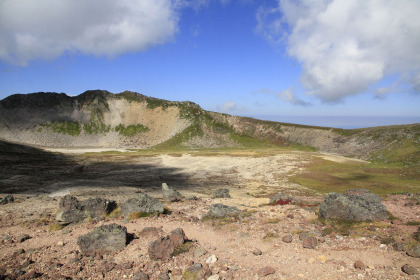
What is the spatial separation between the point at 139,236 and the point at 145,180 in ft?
153

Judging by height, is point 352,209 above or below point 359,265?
above

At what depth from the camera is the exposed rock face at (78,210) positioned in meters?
20.2

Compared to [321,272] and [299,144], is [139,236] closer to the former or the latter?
[321,272]

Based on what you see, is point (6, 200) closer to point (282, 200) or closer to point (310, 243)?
point (282, 200)

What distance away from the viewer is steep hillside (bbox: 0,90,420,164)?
15575cm

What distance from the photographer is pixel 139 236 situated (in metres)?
17.8

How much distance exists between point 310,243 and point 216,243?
5.91m

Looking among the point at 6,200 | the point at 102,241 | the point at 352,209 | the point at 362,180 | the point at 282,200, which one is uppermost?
the point at 352,209

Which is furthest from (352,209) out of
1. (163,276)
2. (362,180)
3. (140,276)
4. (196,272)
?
(362,180)

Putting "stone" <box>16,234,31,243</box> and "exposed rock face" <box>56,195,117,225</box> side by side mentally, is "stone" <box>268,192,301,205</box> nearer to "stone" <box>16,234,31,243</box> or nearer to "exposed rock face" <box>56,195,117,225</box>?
"exposed rock face" <box>56,195,117,225</box>

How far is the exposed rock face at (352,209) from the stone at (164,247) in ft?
37.7

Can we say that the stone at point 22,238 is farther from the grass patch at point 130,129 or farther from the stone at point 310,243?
the grass patch at point 130,129

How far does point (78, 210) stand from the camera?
21141 mm

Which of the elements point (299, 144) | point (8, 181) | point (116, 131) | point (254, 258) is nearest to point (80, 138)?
point (116, 131)
